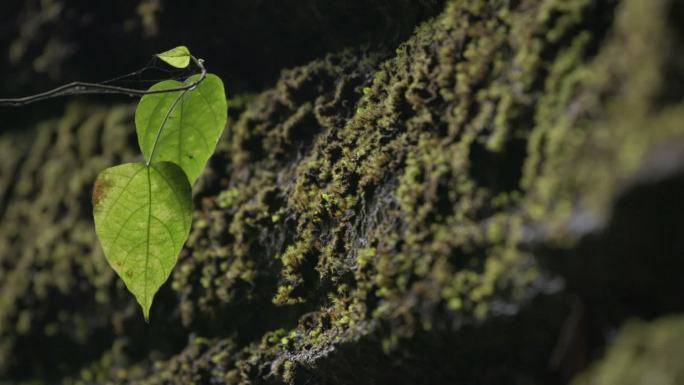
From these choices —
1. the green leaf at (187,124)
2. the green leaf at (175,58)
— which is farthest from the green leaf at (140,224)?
the green leaf at (175,58)

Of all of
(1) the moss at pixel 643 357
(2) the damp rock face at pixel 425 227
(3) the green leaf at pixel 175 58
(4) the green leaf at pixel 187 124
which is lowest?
(1) the moss at pixel 643 357

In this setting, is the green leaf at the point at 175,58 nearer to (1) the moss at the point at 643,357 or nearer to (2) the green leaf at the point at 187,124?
(2) the green leaf at the point at 187,124

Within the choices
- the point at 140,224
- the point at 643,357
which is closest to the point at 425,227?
the point at 643,357

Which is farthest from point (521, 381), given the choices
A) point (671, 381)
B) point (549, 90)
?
point (549, 90)

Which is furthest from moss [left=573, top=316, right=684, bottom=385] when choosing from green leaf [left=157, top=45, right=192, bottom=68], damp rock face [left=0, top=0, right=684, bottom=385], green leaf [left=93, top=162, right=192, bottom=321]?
green leaf [left=157, top=45, right=192, bottom=68]

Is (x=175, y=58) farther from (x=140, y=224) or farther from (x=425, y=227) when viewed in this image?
(x=425, y=227)

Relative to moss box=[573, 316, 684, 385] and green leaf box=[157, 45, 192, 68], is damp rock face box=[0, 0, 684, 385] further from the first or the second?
green leaf box=[157, 45, 192, 68]
